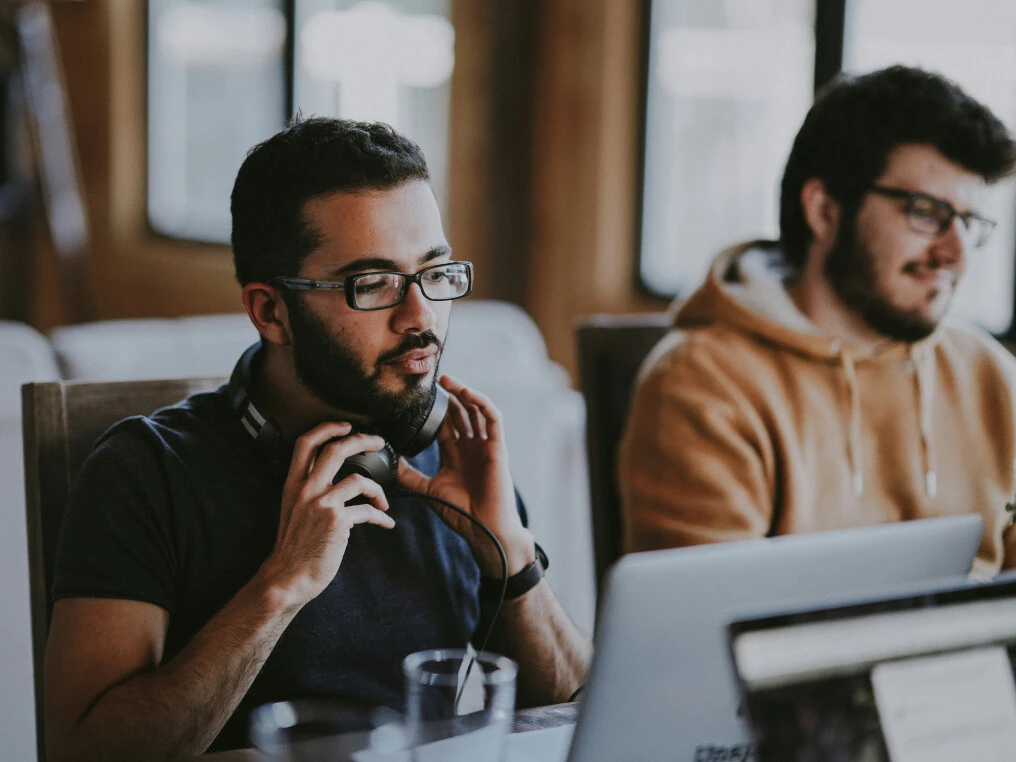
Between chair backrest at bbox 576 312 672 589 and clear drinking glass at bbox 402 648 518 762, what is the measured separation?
86cm

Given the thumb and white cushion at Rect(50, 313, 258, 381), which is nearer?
→ the thumb

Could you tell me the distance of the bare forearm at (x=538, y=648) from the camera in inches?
54.8

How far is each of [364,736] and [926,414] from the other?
4.02ft

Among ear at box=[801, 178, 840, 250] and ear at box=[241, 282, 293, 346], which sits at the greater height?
ear at box=[801, 178, 840, 250]

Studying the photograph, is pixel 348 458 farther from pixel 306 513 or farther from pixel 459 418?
pixel 459 418

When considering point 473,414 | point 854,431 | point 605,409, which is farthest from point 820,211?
point 473,414

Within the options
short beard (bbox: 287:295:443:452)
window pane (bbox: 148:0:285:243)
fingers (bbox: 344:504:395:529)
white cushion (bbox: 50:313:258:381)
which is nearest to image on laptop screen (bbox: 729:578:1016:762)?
fingers (bbox: 344:504:395:529)

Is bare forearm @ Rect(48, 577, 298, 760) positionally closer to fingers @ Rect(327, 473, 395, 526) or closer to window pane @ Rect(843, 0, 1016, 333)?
fingers @ Rect(327, 473, 395, 526)

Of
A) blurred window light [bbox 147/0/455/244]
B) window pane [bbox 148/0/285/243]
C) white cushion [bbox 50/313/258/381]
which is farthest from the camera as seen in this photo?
window pane [bbox 148/0/285/243]

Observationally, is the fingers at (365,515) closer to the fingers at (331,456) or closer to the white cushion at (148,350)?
the fingers at (331,456)

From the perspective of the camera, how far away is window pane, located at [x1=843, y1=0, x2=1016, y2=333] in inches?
110

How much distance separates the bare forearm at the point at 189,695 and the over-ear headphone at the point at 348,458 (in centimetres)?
17

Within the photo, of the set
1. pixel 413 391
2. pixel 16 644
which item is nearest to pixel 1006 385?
pixel 413 391

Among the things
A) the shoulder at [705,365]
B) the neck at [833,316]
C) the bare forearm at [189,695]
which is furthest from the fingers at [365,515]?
the neck at [833,316]
